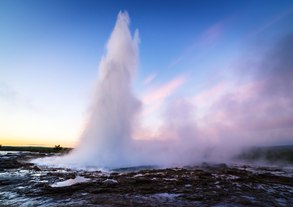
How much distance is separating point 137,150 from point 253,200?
56.8 feet

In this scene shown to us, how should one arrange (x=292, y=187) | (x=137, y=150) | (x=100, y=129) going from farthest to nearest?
(x=137, y=150) → (x=100, y=129) → (x=292, y=187)

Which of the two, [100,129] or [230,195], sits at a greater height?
[100,129]

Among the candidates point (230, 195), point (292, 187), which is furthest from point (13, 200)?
point (292, 187)

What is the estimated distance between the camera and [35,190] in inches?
307

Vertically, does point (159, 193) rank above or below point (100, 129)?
below

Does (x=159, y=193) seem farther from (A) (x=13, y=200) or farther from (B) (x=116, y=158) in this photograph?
(B) (x=116, y=158)

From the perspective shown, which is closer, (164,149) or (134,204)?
(134,204)

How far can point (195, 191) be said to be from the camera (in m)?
7.83

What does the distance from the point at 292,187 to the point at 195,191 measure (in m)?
6.80

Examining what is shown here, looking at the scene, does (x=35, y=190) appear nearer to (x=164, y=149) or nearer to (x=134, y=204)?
(x=134, y=204)

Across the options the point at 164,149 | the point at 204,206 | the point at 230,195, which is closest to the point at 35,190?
the point at 204,206

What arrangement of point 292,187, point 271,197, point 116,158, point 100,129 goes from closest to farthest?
point 271,197 → point 292,187 → point 116,158 → point 100,129

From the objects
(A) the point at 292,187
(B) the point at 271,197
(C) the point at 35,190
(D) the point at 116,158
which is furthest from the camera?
(D) the point at 116,158

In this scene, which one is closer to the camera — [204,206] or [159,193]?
[204,206]
